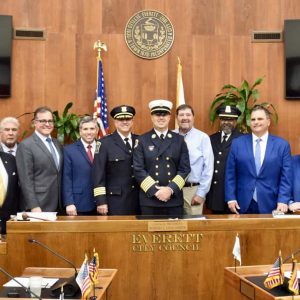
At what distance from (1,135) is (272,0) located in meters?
3.56

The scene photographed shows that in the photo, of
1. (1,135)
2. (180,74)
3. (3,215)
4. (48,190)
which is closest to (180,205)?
Result: (48,190)

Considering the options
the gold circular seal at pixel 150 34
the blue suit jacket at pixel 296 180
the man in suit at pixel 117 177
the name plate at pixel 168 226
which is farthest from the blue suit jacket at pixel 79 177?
the gold circular seal at pixel 150 34

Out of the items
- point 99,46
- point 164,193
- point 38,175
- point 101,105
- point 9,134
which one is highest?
point 99,46

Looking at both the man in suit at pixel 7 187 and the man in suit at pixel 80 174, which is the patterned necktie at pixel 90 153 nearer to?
the man in suit at pixel 80 174

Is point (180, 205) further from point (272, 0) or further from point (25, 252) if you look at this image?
point (272, 0)

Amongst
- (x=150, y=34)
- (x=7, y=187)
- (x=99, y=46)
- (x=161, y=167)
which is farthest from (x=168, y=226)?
(x=150, y=34)

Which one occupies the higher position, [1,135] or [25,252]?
[1,135]

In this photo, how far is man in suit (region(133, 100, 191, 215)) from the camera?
3.90 meters

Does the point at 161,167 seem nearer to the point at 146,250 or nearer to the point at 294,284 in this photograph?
the point at 146,250

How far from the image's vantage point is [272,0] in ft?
20.1

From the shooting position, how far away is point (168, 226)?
3391 millimetres

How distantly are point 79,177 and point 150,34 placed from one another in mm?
2444

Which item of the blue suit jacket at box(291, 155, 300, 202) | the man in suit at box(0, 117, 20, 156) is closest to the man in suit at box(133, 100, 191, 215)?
the blue suit jacket at box(291, 155, 300, 202)

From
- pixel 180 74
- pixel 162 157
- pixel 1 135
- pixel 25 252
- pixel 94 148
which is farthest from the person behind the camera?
pixel 180 74
